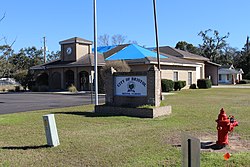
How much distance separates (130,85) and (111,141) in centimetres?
629

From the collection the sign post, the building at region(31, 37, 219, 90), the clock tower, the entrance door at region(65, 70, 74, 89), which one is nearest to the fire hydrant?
the sign post

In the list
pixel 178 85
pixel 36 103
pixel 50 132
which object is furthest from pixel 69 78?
pixel 50 132

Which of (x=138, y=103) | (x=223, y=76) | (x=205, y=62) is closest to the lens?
(x=138, y=103)

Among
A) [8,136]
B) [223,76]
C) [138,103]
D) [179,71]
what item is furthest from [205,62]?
[8,136]

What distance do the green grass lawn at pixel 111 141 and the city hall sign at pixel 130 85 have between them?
1.73 metres

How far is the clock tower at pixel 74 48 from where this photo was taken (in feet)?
127

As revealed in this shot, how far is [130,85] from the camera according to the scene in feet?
47.5

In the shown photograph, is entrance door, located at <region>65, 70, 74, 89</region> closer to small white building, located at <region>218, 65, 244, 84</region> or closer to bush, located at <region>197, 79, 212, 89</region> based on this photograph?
bush, located at <region>197, 79, 212, 89</region>

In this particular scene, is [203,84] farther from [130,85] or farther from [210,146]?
[210,146]

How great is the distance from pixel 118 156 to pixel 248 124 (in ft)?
19.5

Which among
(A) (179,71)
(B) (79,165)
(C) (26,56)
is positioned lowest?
(B) (79,165)

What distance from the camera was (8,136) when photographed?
9.30 metres

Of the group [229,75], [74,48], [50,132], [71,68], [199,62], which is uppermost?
[74,48]

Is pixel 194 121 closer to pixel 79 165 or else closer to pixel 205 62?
pixel 79 165
